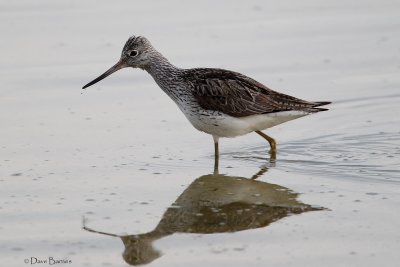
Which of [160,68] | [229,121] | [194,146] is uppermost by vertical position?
[160,68]

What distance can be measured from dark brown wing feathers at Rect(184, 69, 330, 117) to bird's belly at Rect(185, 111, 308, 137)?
0.18 ft

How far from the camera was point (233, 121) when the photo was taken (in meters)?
9.16

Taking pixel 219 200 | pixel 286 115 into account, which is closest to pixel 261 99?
pixel 286 115

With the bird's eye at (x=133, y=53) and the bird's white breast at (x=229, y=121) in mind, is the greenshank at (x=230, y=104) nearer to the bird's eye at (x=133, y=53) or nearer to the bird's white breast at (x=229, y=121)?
the bird's white breast at (x=229, y=121)

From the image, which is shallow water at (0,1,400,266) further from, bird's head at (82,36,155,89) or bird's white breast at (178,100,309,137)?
bird's head at (82,36,155,89)

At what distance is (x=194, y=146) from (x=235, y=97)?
0.75 m

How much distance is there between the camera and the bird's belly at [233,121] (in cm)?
911

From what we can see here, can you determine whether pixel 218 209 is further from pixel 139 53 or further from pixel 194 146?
pixel 139 53

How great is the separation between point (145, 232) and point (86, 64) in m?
5.28

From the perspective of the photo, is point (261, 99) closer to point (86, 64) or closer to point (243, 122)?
point (243, 122)

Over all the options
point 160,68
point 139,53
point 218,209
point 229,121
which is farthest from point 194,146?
point 218,209

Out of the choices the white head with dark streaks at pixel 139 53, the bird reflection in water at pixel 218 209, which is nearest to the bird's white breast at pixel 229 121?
the bird reflection in water at pixel 218 209

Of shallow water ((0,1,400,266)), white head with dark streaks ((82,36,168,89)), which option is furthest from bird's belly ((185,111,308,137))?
white head with dark streaks ((82,36,168,89))

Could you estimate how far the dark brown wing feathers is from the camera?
30.2ft
